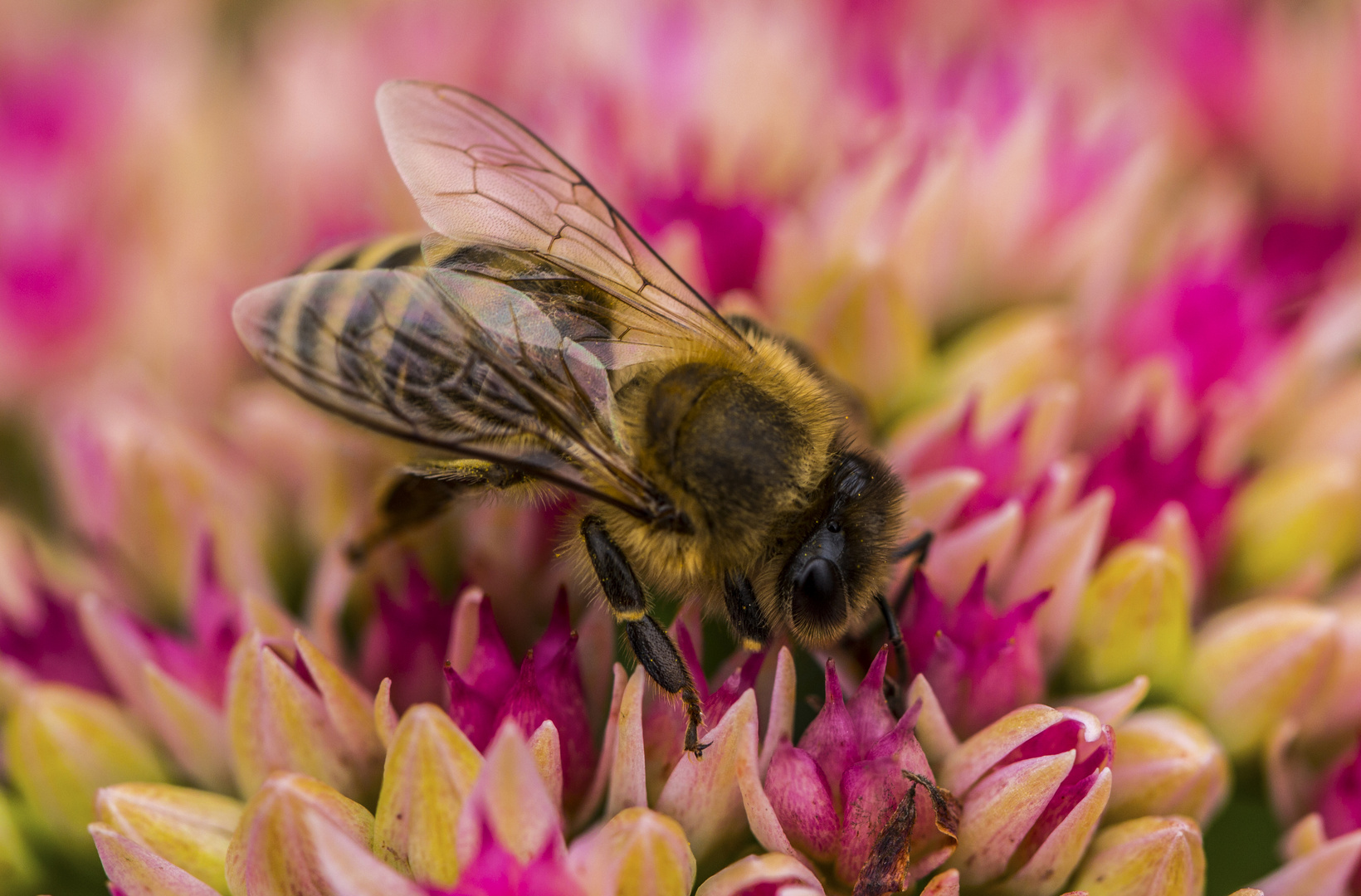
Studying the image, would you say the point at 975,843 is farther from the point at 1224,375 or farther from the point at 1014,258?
the point at 1014,258

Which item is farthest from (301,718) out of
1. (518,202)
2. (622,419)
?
(518,202)

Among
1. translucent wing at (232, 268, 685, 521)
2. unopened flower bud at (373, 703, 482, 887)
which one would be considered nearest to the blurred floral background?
unopened flower bud at (373, 703, 482, 887)

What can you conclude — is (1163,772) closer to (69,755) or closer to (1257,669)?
(1257,669)

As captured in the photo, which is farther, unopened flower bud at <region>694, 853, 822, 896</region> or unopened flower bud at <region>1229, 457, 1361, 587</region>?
A: unopened flower bud at <region>1229, 457, 1361, 587</region>

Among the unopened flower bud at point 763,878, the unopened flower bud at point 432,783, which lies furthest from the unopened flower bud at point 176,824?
the unopened flower bud at point 763,878

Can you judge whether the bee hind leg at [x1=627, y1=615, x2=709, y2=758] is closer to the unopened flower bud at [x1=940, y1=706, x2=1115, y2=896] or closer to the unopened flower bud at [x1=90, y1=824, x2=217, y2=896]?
the unopened flower bud at [x1=940, y1=706, x2=1115, y2=896]
